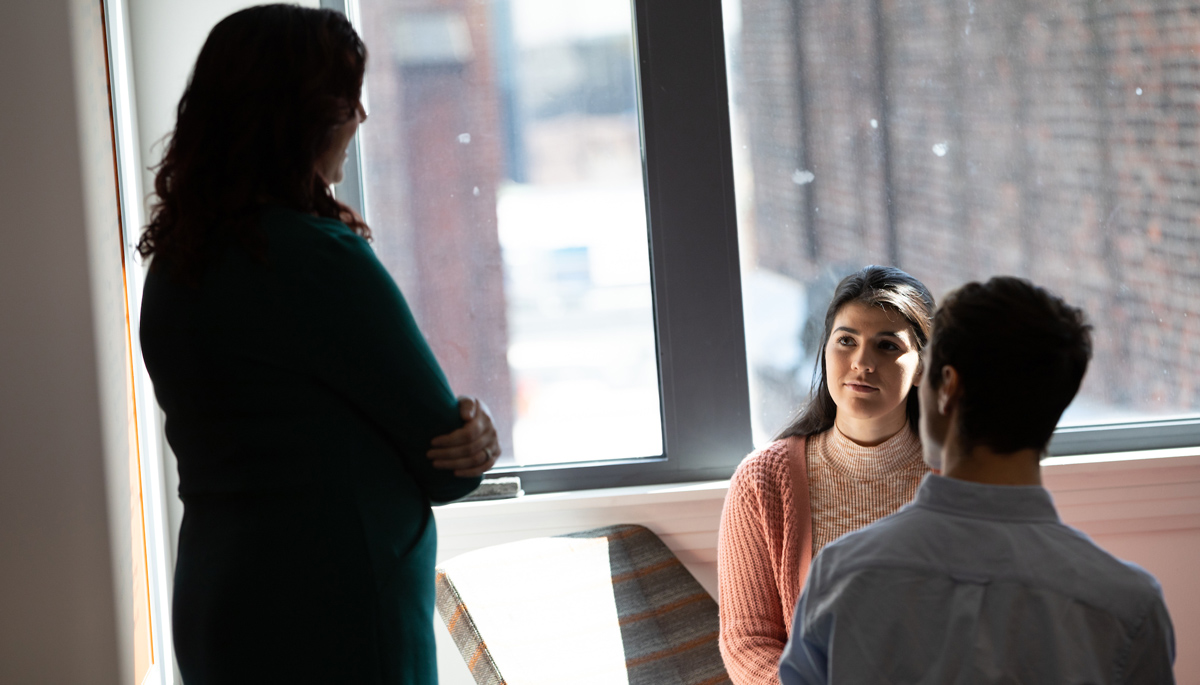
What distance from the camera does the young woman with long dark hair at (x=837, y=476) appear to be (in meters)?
1.88

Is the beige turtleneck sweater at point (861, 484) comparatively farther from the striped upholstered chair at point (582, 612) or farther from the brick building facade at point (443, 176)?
the brick building facade at point (443, 176)

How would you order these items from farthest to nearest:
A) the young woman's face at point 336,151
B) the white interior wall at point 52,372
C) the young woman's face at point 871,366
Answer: the young woman's face at point 871,366 → the white interior wall at point 52,372 → the young woman's face at point 336,151

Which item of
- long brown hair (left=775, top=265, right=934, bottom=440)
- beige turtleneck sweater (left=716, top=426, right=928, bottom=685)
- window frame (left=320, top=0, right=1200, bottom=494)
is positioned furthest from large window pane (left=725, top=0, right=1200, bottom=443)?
beige turtleneck sweater (left=716, top=426, right=928, bottom=685)

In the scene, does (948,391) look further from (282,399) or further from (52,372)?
(52,372)

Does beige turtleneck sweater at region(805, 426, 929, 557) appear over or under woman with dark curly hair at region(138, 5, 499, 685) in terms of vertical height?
under

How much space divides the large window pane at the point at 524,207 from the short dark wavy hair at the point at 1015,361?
149cm

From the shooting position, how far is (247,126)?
1051 mm

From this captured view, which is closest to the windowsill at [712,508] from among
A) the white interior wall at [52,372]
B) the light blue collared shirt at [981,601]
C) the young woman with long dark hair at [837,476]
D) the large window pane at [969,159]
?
the large window pane at [969,159]

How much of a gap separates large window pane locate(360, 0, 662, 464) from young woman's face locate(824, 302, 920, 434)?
63 centimetres

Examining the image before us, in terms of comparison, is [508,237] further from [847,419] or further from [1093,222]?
Result: [1093,222]

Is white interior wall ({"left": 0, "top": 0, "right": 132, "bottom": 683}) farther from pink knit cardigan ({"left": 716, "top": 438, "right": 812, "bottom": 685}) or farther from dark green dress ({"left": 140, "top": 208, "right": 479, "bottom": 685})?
pink knit cardigan ({"left": 716, "top": 438, "right": 812, "bottom": 685})

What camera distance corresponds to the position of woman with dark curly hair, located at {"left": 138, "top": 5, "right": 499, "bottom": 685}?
1.01 metres

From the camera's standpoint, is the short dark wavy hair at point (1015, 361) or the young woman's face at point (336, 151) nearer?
the short dark wavy hair at point (1015, 361)

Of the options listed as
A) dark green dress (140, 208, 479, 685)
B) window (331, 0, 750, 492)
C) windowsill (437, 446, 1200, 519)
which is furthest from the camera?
window (331, 0, 750, 492)
